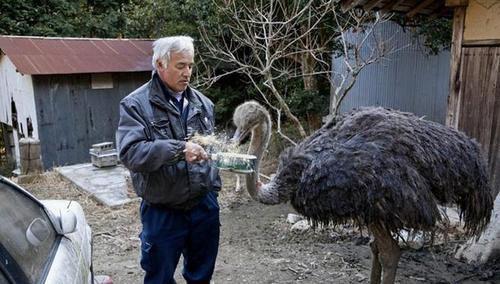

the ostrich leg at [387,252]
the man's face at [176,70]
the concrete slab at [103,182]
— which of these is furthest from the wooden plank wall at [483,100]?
the concrete slab at [103,182]

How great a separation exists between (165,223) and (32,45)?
9.36 metres

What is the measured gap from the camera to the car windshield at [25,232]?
2.02 metres

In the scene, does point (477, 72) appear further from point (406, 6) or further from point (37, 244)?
point (37, 244)

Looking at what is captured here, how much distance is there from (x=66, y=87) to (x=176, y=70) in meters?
8.89

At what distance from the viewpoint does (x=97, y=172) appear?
8.27 meters

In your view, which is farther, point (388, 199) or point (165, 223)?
point (388, 199)

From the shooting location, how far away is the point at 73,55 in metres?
10.6

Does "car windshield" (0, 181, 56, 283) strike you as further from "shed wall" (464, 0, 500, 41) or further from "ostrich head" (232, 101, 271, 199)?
"shed wall" (464, 0, 500, 41)

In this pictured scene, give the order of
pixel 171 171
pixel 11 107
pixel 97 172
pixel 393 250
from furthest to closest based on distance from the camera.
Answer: pixel 11 107 < pixel 97 172 < pixel 393 250 < pixel 171 171

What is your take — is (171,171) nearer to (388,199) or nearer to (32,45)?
(388,199)

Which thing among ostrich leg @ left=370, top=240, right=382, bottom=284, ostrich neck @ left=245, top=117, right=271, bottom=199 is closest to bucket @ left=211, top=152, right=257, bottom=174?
ostrich neck @ left=245, top=117, right=271, bottom=199

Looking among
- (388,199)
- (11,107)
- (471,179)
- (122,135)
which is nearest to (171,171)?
(122,135)

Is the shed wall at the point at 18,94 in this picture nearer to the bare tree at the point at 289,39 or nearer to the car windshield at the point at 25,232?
the bare tree at the point at 289,39

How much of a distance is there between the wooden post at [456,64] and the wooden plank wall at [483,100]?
0.04m
